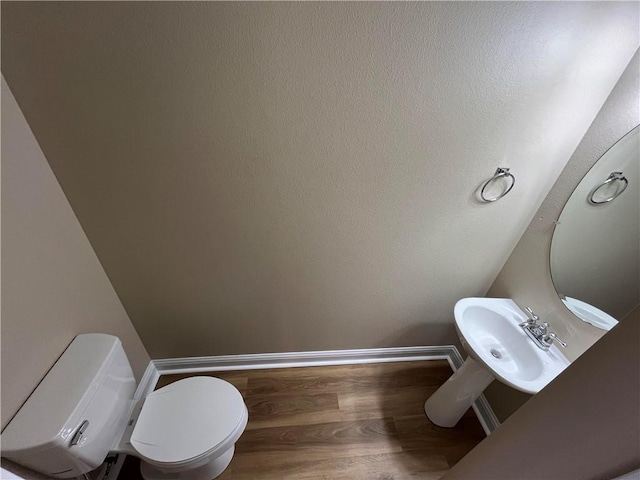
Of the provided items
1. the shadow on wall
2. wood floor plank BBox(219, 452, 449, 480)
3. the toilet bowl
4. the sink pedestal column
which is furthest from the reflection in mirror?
the toilet bowl

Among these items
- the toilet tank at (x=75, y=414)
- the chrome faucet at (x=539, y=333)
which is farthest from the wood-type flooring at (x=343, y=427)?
the chrome faucet at (x=539, y=333)

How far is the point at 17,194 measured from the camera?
0.85 metres

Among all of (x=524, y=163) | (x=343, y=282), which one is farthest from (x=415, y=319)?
(x=524, y=163)

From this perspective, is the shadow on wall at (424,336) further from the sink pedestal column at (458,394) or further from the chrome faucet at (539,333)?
the chrome faucet at (539,333)

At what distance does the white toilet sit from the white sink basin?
101 centimetres

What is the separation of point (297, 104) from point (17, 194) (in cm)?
90

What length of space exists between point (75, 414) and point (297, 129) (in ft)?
3.86

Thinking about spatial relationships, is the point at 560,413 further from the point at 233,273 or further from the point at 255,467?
the point at 255,467

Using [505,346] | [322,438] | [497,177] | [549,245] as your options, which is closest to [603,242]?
[549,245]

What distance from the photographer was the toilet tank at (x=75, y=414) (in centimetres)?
83

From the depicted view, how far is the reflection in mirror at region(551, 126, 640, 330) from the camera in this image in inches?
38.4

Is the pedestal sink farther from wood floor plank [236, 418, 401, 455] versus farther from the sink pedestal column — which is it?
wood floor plank [236, 418, 401, 455]

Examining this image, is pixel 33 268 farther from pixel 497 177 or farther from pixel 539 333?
pixel 539 333

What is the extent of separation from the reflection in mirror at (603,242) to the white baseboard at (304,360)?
82 cm
